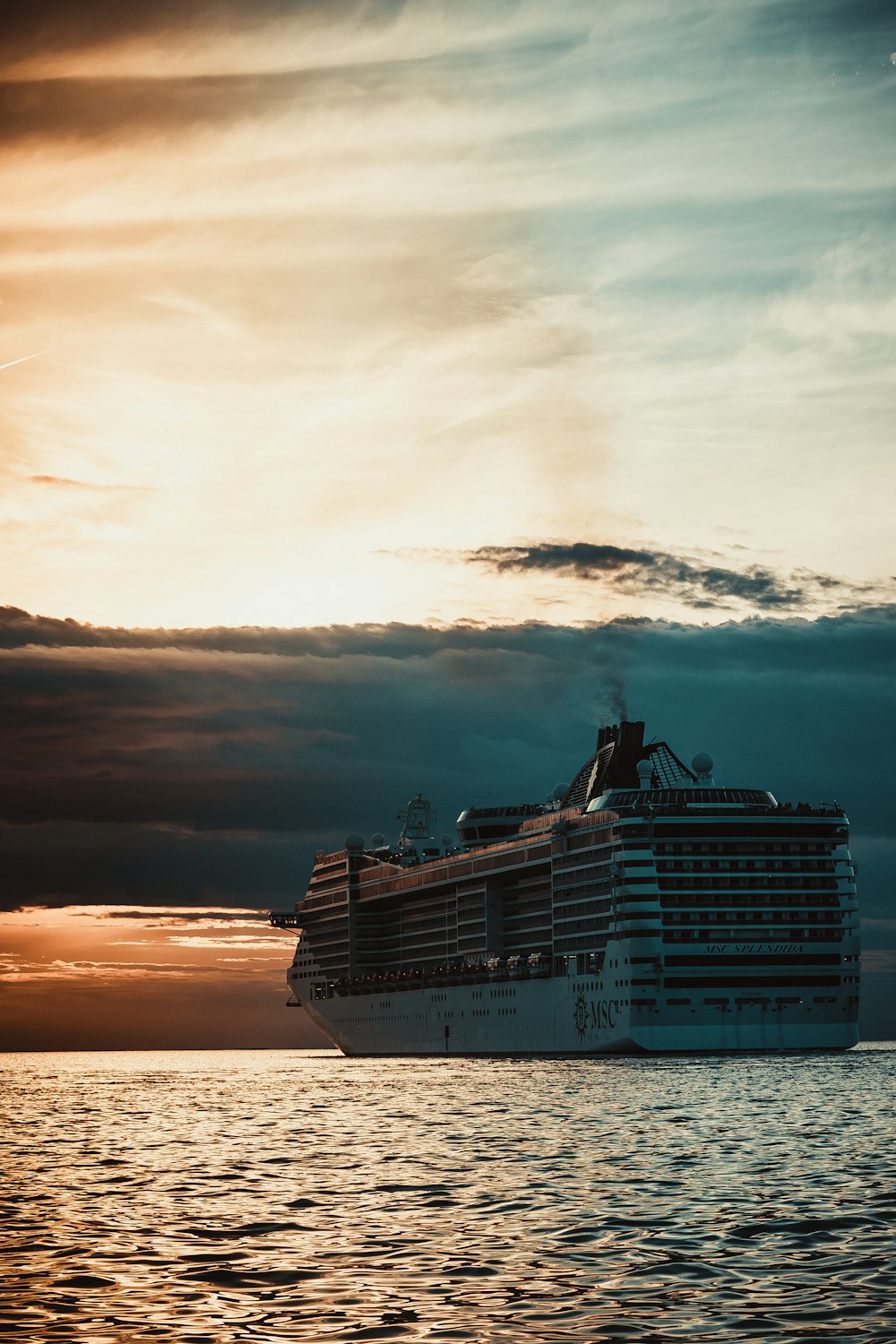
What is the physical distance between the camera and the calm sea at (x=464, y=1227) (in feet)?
77.8

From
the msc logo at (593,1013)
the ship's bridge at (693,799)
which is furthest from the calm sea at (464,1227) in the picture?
the ship's bridge at (693,799)

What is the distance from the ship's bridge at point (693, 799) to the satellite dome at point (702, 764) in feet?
22.0

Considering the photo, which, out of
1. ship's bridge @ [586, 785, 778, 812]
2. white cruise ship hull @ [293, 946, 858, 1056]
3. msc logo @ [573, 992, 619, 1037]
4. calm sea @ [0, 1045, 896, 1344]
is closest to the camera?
calm sea @ [0, 1045, 896, 1344]

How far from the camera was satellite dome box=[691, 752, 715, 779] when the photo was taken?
16100 cm

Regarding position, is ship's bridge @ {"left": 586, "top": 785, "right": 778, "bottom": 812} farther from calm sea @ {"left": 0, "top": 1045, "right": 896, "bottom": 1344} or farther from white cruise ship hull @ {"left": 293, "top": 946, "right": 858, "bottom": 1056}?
calm sea @ {"left": 0, "top": 1045, "right": 896, "bottom": 1344}

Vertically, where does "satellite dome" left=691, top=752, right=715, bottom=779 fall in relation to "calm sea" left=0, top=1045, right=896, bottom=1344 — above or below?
above

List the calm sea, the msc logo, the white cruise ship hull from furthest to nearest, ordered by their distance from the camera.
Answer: the msc logo < the white cruise ship hull < the calm sea

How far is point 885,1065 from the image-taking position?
425 feet

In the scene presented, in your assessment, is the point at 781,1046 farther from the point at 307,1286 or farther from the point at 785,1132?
the point at 307,1286

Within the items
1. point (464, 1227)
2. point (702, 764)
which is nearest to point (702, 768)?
point (702, 764)

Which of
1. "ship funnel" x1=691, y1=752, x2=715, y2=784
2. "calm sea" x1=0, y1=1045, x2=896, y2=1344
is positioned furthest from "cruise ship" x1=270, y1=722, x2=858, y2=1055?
"calm sea" x1=0, y1=1045, x2=896, y2=1344

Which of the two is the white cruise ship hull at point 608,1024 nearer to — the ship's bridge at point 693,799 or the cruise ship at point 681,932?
the cruise ship at point 681,932

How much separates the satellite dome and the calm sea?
8838 centimetres

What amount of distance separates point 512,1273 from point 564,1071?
88643 mm
